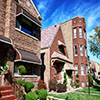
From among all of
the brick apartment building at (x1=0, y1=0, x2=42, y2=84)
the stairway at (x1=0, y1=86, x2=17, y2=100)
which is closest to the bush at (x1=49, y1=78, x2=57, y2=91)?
the brick apartment building at (x1=0, y1=0, x2=42, y2=84)

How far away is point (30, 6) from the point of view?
14539mm

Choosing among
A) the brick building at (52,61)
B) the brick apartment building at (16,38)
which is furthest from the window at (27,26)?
the brick building at (52,61)

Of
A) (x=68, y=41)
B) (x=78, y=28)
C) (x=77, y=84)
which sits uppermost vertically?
(x=78, y=28)

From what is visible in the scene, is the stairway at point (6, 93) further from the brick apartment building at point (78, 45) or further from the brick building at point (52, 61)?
the brick apartment building at point (78, 45)

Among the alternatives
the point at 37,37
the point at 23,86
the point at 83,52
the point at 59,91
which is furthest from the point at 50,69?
the point at 83,52

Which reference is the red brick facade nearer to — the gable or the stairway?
the gable

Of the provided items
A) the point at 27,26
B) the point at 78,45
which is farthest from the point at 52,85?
the point at 78,45

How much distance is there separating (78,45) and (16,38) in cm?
1848

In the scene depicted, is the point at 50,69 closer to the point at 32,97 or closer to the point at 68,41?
the point at 32,97

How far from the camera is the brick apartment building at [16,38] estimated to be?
10.1 metres

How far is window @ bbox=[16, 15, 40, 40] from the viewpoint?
1237 centimetres

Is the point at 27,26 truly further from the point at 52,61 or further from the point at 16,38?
the point at 52,61

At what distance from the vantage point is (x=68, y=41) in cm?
2853

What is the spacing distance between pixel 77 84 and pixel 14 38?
704 inches
